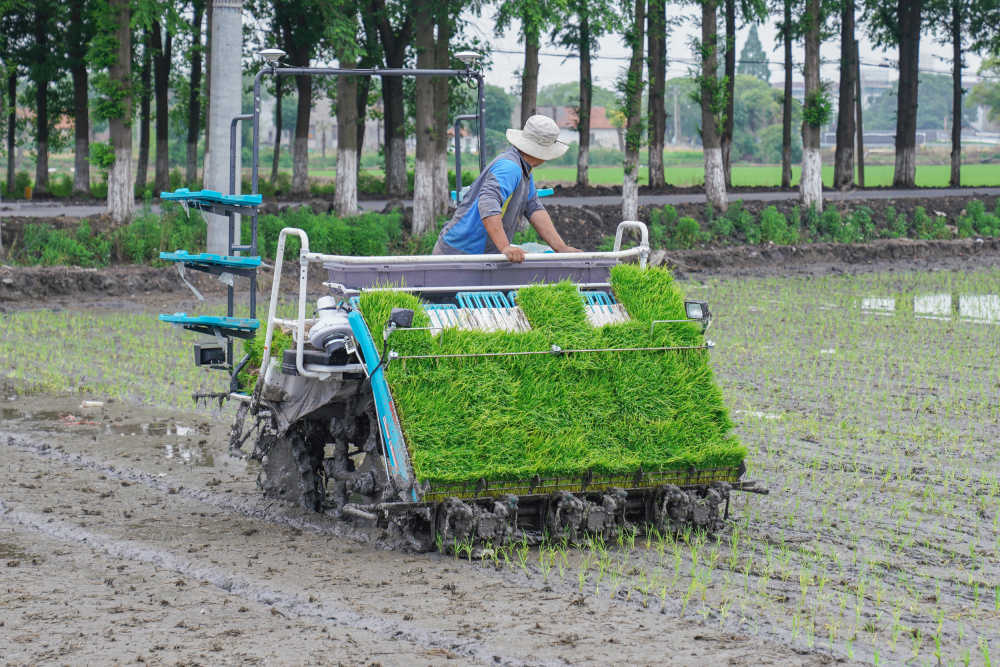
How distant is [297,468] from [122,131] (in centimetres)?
1773

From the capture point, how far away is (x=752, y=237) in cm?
3028

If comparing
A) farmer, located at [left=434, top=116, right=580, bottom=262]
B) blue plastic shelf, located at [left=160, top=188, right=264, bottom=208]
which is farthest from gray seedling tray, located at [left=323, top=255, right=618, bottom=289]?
blue plastic shelf, located at [left=160, top=188, right=264, bottom=208]

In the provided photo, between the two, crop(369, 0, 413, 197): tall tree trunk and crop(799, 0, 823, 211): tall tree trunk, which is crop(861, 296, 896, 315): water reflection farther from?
crop(369, 0, 413, 197): tall tree trunk

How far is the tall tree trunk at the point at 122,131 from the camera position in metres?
24.4

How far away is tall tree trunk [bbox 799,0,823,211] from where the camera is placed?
32781 mm

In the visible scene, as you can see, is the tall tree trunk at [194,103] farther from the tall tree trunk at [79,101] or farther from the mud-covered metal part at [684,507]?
the mud-covered metal part at [684,507]

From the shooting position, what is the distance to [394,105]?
133 feet

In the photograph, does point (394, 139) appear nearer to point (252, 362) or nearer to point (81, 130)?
point (81, 130)

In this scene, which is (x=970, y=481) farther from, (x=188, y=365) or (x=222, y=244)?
(x=222, y=244)

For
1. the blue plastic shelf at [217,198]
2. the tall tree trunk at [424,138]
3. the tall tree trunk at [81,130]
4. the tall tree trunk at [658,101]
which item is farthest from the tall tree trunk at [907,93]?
the blue plastic shelf at [217,198]

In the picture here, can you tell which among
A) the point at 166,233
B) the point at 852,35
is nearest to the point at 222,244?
the point at 166,233

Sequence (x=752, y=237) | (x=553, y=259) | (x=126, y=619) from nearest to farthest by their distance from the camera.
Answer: (x=126, y=619), (x=553, y=259), (x=752, y=237)

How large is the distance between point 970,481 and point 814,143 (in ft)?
81.7

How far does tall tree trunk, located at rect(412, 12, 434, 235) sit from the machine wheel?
17.9m
